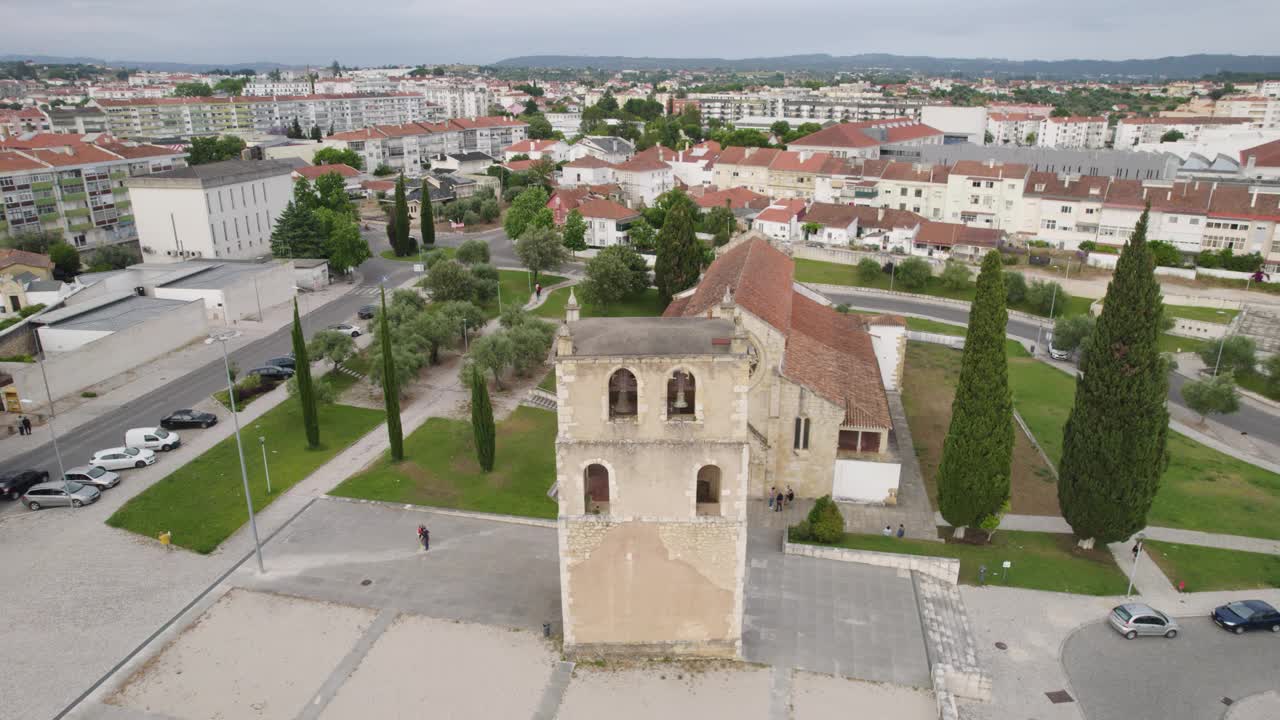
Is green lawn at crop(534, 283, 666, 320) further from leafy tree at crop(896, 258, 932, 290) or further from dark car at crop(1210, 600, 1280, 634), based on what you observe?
dark car at crop(1210, 600, 1280, 634)

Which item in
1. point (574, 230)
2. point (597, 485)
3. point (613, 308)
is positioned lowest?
point (613, 308)

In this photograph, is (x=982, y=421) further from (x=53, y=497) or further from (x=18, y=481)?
(x=18, y=481)

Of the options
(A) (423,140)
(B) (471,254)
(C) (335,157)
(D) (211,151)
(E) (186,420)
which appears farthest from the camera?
(A) (423,140)

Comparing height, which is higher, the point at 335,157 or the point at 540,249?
the point at 335,157

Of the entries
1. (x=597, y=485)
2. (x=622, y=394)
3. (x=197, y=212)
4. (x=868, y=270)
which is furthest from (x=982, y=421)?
(x=197, y=212)

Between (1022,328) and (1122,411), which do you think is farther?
(1022,328)

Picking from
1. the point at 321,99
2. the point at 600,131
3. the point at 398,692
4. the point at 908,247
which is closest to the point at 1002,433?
the point at 398,692

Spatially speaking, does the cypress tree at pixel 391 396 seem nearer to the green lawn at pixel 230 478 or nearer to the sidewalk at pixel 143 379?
the green lawn at pixel 230 478

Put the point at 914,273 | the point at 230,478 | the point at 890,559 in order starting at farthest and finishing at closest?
the point at 914,273, the point at 230,478, the point at 890,559
